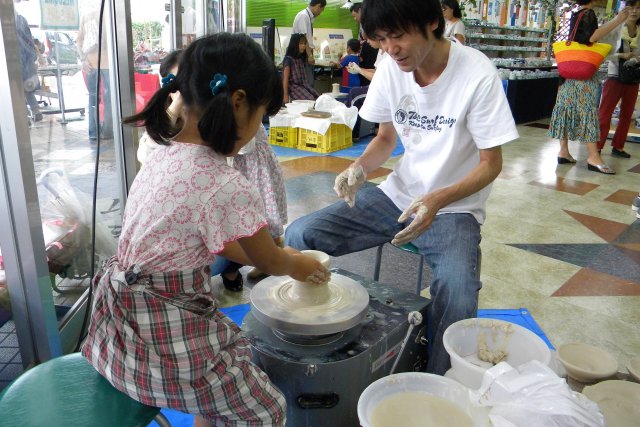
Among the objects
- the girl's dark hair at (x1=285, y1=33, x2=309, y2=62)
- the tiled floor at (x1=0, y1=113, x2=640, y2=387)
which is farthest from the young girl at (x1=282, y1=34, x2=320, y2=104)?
the tiled floor at (x1=0, y1=113, x2=640, y2=387)

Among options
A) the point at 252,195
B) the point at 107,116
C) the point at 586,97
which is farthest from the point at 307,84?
the point at 252,195

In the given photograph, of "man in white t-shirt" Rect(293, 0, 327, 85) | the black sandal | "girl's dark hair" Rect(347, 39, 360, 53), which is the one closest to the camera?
the black sandal

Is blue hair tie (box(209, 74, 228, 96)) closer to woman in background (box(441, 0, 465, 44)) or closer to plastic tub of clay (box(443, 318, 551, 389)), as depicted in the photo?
plastic tub of clay (box(443, 318, 551, 389))

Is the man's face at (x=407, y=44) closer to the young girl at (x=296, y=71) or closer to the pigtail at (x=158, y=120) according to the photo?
the pigtail at (x=158, y=120)

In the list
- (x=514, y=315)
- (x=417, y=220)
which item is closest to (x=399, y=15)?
(x=417, y=220)

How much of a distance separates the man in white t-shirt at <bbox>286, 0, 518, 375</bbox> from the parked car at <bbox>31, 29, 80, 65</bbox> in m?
1.19

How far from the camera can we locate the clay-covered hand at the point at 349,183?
1.91 meters

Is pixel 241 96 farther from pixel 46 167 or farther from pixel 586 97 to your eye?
pixel 586 97

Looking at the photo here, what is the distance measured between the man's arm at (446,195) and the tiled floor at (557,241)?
1.03 m

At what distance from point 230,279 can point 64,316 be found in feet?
2.61

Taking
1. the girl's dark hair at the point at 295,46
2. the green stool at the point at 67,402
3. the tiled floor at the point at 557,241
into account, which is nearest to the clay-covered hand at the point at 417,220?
the green stool at the point at 67,402

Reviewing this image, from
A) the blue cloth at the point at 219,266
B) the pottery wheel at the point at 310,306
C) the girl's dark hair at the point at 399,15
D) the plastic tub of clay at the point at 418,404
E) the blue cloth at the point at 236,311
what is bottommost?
the blue cloth at the point at 236,311

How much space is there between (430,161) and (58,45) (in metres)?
Result: 1.61

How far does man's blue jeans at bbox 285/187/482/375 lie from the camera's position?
1.52m
